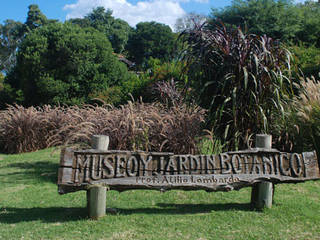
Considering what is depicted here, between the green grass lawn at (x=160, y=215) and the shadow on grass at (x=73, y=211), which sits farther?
the shadow on grass at (x=73, y=211)

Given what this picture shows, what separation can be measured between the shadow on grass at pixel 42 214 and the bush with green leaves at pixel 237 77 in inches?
101

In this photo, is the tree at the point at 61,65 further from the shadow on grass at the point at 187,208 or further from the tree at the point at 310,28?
the tree at the point at 310,28

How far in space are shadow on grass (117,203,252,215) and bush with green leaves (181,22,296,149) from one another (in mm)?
1104

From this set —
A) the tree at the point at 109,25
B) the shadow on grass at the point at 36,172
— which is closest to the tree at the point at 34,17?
the tree at the point at 109,25

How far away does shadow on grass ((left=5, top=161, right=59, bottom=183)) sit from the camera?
6.00 meters

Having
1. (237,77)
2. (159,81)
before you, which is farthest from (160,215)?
(159,81)

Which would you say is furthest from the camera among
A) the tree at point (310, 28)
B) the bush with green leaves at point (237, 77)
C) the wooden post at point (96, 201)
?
the tree at point (310, 28)

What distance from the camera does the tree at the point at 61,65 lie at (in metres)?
13.5

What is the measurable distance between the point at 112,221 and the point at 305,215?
2.42 metres

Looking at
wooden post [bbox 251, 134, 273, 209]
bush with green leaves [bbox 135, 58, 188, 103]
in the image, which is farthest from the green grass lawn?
bush with green leaves [bbox 135, 58, 188, 103]

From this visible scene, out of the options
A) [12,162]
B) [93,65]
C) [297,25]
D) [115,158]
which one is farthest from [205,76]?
[297,25]

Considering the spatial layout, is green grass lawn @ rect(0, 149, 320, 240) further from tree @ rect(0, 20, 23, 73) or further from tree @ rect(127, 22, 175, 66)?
tree @ rect(0, 20, 23, 73)

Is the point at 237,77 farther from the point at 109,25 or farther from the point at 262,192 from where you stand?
the point at 109,25

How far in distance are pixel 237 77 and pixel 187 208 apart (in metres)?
2.40
